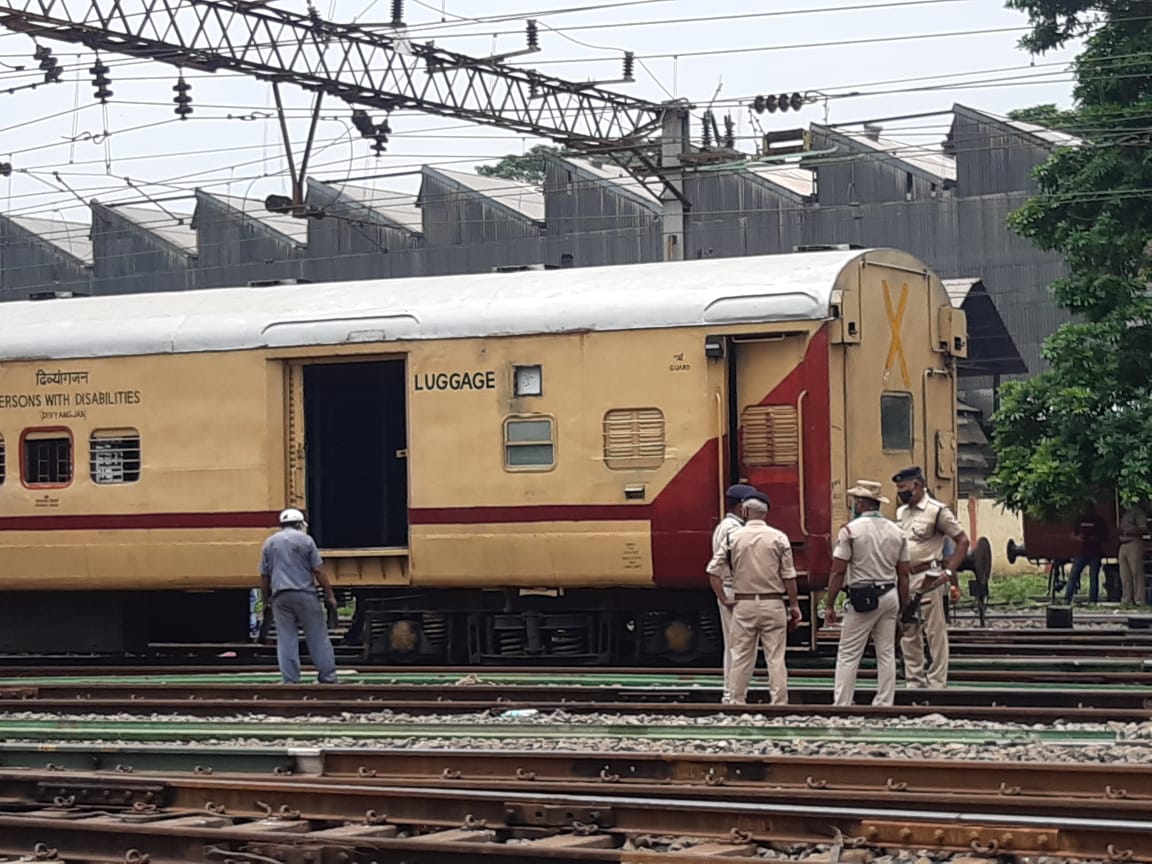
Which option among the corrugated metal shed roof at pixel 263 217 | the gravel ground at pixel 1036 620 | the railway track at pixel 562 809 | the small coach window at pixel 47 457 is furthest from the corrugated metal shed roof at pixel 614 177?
the railway track at pixel 562 809

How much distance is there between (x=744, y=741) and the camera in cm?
1119

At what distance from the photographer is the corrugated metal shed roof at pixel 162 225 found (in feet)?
187

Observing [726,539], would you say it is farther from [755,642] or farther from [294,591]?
[294,591]

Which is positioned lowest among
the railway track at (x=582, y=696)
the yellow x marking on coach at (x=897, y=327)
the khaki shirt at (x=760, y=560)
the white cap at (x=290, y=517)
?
the railway track at (x=582, y=696)

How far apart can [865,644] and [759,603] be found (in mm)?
789

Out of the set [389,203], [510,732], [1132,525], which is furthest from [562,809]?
[389,203]

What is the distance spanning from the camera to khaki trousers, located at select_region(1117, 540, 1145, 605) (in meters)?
26.4

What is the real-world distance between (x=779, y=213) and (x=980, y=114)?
17.4ft

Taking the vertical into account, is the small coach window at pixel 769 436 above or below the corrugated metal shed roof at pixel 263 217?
below

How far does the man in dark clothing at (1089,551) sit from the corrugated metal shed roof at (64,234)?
126 ft

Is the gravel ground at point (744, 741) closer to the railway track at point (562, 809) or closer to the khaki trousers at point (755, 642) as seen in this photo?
the khaki trousers at point (755, 642)

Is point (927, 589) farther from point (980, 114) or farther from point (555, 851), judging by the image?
point (980, 114)

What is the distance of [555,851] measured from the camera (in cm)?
766

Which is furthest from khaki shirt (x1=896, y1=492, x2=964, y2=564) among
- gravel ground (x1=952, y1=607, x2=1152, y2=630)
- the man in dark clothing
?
the man in dark clothing
